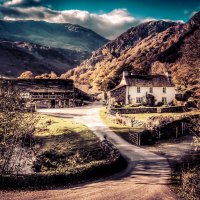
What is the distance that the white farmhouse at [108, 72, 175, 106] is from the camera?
78.3 m

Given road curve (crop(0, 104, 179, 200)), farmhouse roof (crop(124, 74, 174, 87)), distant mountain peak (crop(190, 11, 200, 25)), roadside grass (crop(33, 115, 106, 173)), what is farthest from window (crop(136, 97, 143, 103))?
distant mountain peak (crop(190, 11, 200, 25))

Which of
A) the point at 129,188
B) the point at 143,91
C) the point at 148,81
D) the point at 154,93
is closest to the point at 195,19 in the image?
the point at 148,81

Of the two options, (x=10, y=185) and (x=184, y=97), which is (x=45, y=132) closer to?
(x=10, y=185)

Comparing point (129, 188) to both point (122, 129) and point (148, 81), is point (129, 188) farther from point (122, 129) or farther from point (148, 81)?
point (148, 81)

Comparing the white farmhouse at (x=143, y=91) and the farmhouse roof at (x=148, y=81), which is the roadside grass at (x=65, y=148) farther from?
the farmhouse roof at (x=148, y=81)

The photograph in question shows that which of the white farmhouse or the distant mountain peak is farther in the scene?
the distant mountain peak

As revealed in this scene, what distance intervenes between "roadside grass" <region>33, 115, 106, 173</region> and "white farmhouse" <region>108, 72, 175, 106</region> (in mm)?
28467

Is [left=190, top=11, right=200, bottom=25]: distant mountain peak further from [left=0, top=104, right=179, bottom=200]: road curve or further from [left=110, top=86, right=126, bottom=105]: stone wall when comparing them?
[left=0, top=104, right=179, bottom=200]: road curve

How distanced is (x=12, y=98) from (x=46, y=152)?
35.3 ft

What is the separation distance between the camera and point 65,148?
3709cm

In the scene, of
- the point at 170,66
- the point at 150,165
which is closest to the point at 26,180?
the point at 150,165

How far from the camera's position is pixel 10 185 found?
2142 centimetres

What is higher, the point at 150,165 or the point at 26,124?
the point at 26,124

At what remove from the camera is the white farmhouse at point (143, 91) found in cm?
7831
